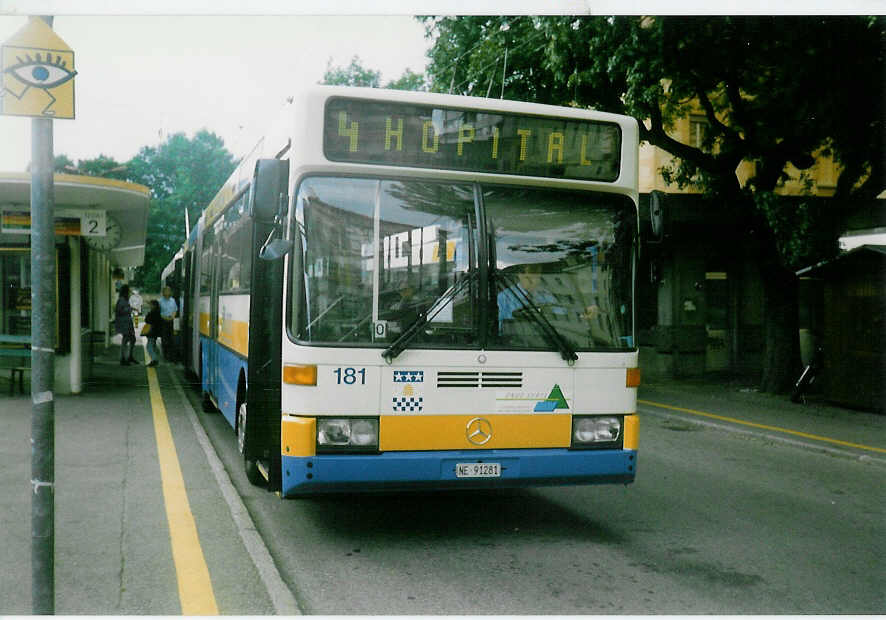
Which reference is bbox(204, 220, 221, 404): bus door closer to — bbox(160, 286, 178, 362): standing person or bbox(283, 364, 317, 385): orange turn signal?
bbox(283, 364, 317, 385): orange turn signal

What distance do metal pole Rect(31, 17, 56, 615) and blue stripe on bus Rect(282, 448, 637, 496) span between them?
176cm

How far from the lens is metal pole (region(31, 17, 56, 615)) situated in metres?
3.74

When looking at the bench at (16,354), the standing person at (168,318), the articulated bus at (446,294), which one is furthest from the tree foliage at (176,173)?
the articulated bus at (446,294)

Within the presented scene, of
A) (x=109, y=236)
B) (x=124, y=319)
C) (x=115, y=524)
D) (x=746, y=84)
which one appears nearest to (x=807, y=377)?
(x=746, y=84)

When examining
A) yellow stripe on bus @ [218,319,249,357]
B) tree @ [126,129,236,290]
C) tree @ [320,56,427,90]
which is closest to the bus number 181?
yellow stripe on bus @ [218,319,249,357]

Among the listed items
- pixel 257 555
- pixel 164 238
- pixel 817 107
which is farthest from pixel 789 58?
pixel 164 238

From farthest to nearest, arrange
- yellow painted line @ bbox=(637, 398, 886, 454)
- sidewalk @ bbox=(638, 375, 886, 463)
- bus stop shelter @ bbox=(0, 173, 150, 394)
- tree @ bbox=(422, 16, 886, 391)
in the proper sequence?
bus stop shelter @ bbox=(0, 173, 150, 394) < tree @ bbox=(422, 16, 886, 391) < sidewalk @ bbox=(638, 375, 886, 463) < yellow painted line @ bbox=(637, 398, 886, 454)

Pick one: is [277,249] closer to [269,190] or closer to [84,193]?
[269,190]

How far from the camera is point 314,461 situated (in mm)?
5316

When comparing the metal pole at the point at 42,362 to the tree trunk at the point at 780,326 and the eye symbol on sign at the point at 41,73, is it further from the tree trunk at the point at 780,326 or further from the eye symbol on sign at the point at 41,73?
the tree trunk at the point at 780,326

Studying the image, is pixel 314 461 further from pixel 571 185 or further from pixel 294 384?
pixel 571 185

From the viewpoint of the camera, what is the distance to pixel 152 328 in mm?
19625

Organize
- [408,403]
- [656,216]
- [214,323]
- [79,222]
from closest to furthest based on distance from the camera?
[408,403]
[656,216]
[214,323]
[79,222]

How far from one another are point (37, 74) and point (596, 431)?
160 inches
